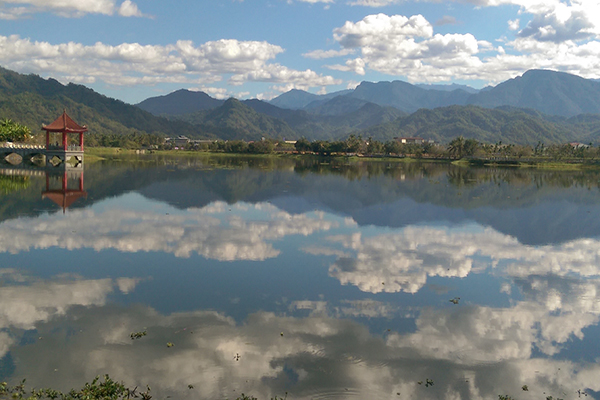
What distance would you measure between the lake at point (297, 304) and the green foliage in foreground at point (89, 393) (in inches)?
19.8

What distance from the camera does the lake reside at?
581 inches

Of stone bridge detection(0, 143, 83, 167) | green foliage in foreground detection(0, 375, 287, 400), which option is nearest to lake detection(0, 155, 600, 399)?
green foliage in foreground detection(0, 375, 287, 400)

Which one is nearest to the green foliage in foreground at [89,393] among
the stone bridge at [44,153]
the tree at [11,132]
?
the stone bridge at [44,153]

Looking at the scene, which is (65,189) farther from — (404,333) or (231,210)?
(404,333)

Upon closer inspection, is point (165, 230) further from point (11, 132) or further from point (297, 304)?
point (11, 132)

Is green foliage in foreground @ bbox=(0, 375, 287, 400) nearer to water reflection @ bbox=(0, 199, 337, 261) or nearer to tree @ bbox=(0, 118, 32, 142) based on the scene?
water reflection @ bbox=(0, 199, 337, 261)

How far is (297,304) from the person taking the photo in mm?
21047

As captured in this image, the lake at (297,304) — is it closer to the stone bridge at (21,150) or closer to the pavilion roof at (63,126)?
the pavilion roof at (63,126)

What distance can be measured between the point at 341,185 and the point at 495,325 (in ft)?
193

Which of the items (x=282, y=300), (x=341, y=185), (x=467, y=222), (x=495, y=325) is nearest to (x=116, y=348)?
(x=282, y=300)

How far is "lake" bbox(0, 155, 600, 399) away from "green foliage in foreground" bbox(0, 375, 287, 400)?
0.50m

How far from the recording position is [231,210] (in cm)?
4744

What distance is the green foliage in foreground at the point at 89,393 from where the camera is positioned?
511 inches

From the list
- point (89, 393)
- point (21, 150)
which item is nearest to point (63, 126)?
point (21, 150)
